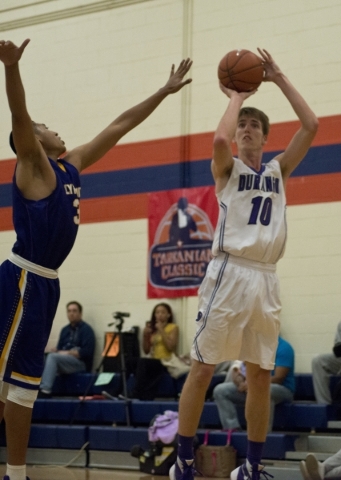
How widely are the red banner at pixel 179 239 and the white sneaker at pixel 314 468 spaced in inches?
173

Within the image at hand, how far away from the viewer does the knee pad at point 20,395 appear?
3.77 meters

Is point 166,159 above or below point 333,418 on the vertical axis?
above

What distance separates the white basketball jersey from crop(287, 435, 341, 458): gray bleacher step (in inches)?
151

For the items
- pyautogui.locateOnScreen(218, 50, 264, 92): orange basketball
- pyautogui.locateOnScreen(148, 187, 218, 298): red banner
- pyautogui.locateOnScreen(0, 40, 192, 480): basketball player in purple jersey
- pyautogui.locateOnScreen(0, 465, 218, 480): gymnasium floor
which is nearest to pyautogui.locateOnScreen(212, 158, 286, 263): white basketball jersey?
pyautogui.locateOnScreen(218, 50, 264, 92): orange basketball

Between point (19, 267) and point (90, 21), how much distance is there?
782 cm

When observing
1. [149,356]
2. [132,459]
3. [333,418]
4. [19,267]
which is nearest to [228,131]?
[19,267]

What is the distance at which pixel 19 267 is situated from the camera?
13.0 ft

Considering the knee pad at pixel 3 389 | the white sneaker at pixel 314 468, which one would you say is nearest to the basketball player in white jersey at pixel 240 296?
the knee pad at pixel 3 389

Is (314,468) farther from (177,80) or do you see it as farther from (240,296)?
(177,80)

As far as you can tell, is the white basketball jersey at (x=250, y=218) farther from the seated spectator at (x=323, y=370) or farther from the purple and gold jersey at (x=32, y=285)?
the seated spectator at (x=323, y=370)

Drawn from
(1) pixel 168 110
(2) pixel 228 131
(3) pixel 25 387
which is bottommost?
(3) pixel 25 387

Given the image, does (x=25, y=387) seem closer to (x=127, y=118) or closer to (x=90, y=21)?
(x=127, y=118)

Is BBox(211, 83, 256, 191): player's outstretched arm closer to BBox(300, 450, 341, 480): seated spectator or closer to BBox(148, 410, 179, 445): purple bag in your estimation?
BBox(300, 450, 341, 480): seated spectator

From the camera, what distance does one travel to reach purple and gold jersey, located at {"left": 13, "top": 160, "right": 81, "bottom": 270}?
12.8 feet
